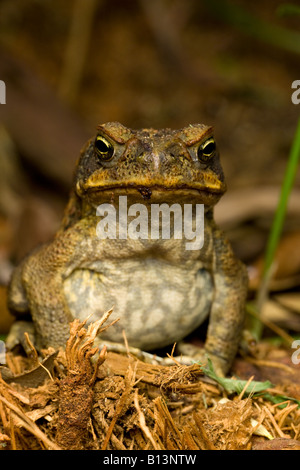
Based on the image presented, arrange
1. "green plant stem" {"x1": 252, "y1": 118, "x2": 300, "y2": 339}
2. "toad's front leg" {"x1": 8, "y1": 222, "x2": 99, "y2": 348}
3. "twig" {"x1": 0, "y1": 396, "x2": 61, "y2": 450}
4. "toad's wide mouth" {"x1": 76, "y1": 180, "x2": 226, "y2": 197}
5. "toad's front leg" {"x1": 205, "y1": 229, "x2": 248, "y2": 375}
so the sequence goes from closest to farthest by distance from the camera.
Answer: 1. "twig" {"x1": 0, "y1": 396, "x2": 61, "y2": 450}
2. "toad's wide mouth" {"x1": 76, "y1": 180, "x2": 226, "y2": 197}
3. "toad's front leg" {"x1": 8, "y1": 222, "x2": 99, "y2": 348}
4. "toad's front leg" {"x1": 205, "y1": 229, "x2": 248, "y2": 375}
5. "green plant stem" {"x1": 252, "y1": 118, "x2": 300, "y2": 339}

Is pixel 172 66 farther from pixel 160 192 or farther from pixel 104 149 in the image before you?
pixel 160 192

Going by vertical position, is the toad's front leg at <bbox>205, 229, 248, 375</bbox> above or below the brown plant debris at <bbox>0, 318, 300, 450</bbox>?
above

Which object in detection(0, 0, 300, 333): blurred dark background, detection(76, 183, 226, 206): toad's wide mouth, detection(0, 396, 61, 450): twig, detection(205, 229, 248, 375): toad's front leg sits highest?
detection(0, 0, 300, 333): blurred dark background

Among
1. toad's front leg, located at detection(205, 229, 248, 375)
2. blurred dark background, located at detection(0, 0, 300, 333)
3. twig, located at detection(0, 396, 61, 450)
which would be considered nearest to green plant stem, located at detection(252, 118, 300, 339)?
toad's front leg, located at detection(205, 229, 248, 375)

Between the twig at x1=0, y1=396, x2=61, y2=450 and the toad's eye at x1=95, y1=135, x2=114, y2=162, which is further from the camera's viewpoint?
the toad's eye at x1=95, y1=135, x2=114, y2=162

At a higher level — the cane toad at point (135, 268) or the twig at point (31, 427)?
the cane toad at point (135, 268)

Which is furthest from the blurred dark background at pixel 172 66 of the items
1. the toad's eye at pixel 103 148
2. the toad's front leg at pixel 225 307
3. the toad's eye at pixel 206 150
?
the toad's eye at pixel 103 148

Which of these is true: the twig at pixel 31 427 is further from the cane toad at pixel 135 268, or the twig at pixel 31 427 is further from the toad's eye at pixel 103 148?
the toad's eye at pixel 103 148

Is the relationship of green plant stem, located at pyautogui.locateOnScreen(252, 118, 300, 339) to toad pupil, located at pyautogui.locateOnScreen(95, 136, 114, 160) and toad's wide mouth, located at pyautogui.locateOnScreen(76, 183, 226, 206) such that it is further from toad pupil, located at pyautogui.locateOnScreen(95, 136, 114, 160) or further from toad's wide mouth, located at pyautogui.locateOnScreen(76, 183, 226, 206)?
toad pupil, located at pyautogui.locateOnScreen(95, 136, 114, 160)
